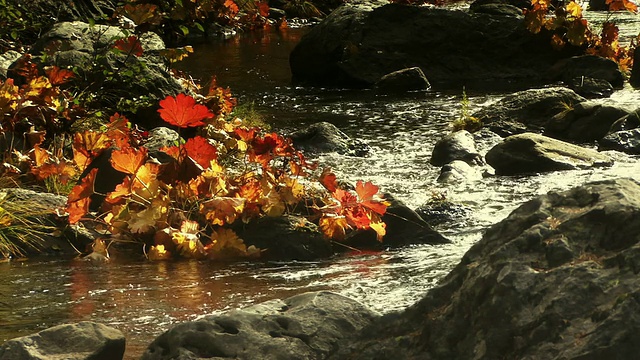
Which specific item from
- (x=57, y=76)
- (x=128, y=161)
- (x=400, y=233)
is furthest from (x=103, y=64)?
(x=400, y=233)

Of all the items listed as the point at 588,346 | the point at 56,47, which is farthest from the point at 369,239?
the point at 56,47

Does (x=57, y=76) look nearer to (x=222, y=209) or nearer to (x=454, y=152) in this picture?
(x=222, y=209)

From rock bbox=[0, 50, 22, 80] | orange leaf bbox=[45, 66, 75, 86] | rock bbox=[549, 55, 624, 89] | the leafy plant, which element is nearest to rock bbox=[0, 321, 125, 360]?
orange leaf bbox=[45, 66, 75, 86]

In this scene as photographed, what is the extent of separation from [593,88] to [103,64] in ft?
18.1

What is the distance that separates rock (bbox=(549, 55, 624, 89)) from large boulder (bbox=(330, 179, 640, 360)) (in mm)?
9070

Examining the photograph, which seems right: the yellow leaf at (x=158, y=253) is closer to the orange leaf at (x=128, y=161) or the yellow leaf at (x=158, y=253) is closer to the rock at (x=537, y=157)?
the orange leaf at (x=128, y=161)

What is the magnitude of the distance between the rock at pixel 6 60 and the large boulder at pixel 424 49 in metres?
4.06

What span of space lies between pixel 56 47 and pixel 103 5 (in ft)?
23.6

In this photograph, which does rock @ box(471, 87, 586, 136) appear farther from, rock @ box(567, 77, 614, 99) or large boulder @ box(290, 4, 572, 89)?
large boulder @ box(290, 4, 572, 89)

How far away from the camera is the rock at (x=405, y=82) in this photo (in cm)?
1216

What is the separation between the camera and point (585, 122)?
9367 mm

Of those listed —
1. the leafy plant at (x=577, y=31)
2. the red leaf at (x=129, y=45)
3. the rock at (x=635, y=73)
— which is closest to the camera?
the red leaf at (x=129, y=45)

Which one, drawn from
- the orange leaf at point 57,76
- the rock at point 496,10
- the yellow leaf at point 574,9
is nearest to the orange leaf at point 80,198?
the orange leaf at point 57,76

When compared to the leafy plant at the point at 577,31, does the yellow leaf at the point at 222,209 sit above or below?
below
